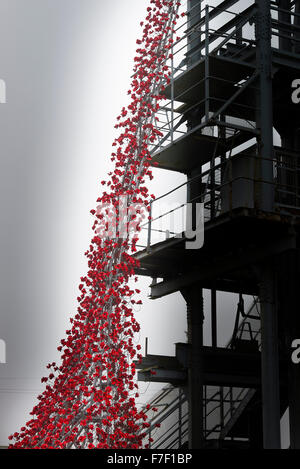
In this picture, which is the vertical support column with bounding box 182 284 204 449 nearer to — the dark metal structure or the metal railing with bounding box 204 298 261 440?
the dark metal structure

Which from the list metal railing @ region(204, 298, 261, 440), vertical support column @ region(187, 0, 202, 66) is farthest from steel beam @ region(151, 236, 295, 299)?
vertical support column @ region(187, 0, 202, 66)

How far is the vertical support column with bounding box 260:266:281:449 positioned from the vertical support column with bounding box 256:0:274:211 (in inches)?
71.1

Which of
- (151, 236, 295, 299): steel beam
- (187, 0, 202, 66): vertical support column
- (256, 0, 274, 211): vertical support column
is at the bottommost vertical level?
(151, 236, 295, 299): steel beam

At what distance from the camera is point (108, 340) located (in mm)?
17828

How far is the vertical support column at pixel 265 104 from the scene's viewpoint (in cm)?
1755

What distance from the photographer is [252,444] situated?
72.7 feet

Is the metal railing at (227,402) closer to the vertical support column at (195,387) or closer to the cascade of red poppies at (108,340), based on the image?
the vertical support column at (195,387)

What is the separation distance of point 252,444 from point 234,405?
2505 mm

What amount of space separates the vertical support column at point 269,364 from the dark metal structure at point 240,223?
0.02m

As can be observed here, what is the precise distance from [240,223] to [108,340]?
4.08m

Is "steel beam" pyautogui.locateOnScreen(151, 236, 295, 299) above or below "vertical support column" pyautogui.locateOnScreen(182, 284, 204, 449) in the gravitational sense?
above

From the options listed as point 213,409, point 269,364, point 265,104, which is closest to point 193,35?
point 265,104

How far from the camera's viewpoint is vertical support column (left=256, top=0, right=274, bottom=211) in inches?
691

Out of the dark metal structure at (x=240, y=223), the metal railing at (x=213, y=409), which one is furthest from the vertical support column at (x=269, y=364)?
the metal railing at (x=213, y=409)
